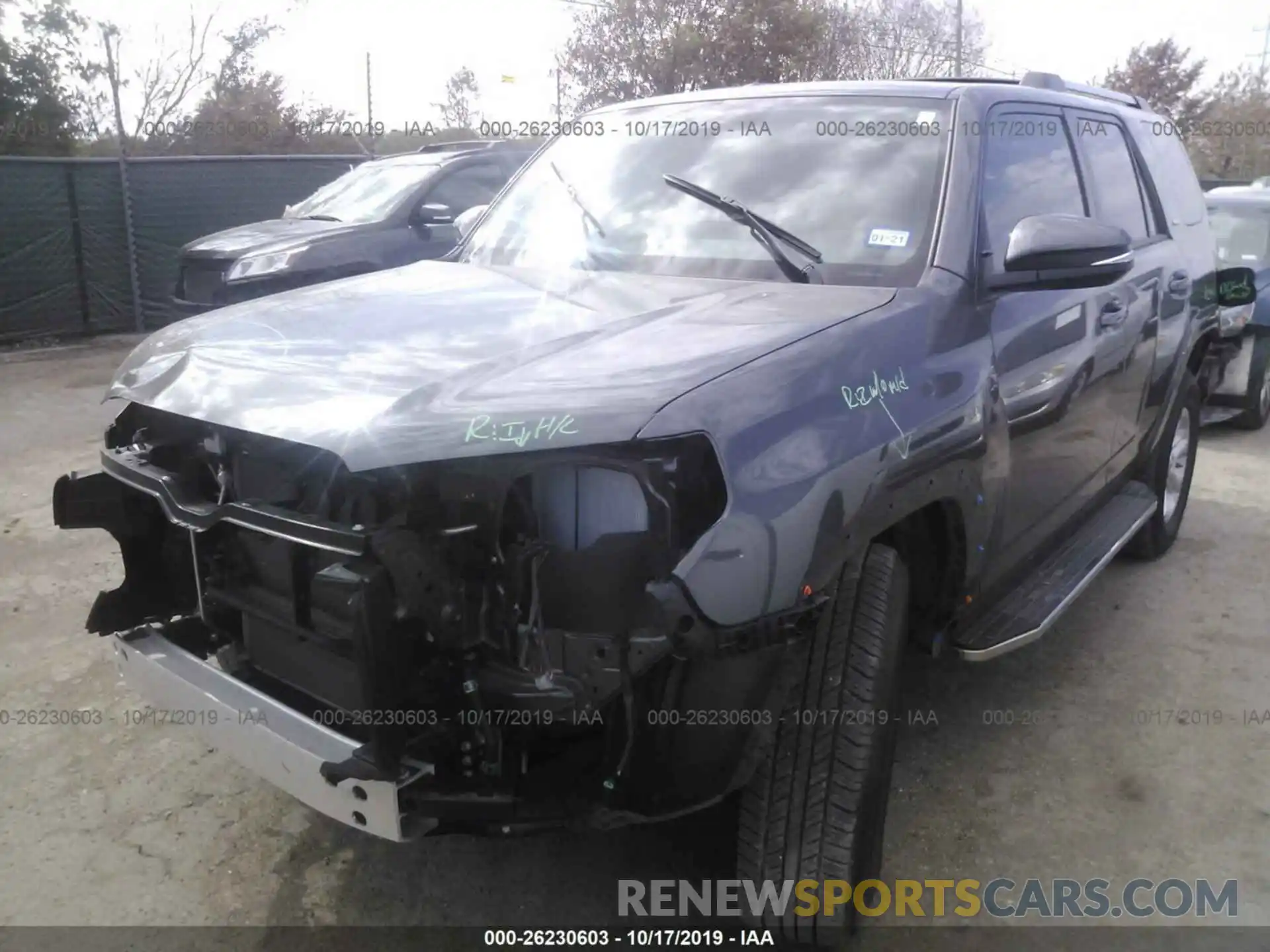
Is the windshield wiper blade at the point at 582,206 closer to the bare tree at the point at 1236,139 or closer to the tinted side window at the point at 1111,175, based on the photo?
the tinted side window at the point at 1111,175

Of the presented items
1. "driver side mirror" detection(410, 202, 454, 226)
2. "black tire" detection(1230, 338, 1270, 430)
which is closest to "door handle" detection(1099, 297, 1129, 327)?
"driver side mirror" detection(410, 202, 454, 226)

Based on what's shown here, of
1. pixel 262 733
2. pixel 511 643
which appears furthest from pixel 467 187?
pixel 511 643

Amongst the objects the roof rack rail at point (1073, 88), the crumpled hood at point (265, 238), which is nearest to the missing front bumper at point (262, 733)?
the roof rack rail at point (1073, 88)

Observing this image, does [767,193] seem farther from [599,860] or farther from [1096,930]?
[1096,930]

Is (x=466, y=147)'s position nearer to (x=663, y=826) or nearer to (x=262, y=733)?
(x=663, y=826)

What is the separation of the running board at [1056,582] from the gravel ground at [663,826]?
17.6 inches

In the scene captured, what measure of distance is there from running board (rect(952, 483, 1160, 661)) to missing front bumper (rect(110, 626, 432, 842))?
162 cm

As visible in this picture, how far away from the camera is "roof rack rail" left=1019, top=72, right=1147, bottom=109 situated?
3879mm

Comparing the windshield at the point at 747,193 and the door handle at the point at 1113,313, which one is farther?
the door handle at the point at 1113,313

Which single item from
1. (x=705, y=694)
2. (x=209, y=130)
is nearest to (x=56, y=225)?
(x=209, y=130)

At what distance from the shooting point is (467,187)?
888 cm

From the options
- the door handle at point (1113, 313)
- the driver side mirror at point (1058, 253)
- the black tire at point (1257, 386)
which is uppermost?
the driver side mirror at point (1058, 253)

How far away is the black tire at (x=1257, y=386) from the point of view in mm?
7727

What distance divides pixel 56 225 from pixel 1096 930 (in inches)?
468
